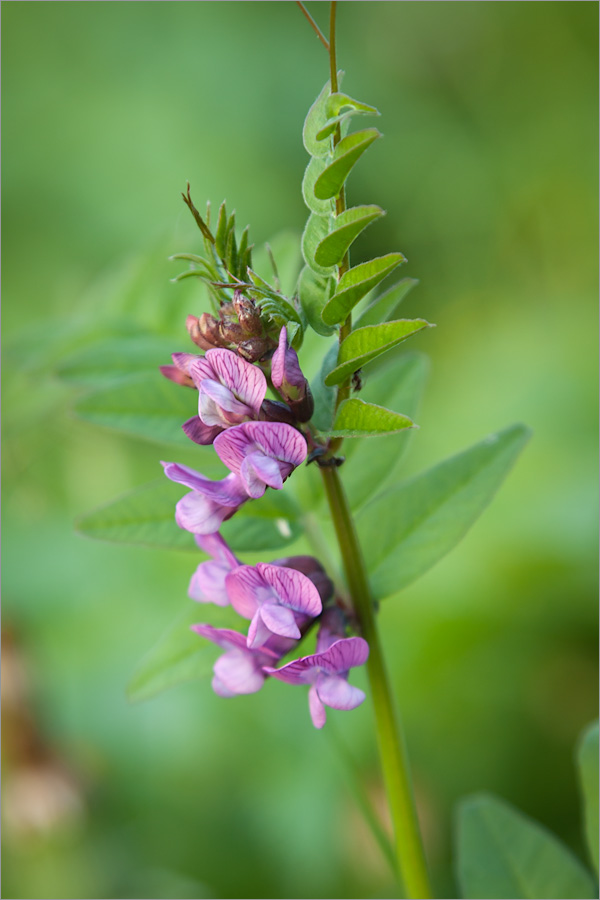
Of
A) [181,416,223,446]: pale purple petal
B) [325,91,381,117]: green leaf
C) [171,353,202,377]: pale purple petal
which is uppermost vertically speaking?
[325,91,381,117]: green leaf

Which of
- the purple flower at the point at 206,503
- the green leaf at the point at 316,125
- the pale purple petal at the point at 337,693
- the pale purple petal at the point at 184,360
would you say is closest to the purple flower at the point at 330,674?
the pale purple petal at the point at 337,693

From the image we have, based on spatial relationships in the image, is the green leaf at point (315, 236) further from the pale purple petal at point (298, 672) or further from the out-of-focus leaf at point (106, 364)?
the out-of-focus leaf at point (106, 364)

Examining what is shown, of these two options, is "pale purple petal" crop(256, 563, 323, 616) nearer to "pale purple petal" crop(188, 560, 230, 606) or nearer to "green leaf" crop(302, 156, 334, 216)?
"pale purple petal" crop(188, 560, 230, 606)

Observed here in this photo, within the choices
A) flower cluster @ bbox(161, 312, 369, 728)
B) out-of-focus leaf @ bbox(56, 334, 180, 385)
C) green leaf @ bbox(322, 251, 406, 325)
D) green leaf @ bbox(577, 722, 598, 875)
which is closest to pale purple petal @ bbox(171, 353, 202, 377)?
flower cluster @ bbox(161, 312, 369, 728)

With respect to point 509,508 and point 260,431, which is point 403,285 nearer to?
point 260,431

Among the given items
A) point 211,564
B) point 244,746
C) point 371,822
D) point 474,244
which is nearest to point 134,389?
point 211,564

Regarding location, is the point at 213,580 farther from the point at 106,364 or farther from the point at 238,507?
the point at 106,364

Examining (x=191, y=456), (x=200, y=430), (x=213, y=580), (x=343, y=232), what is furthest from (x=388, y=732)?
(x=191, y=456)
